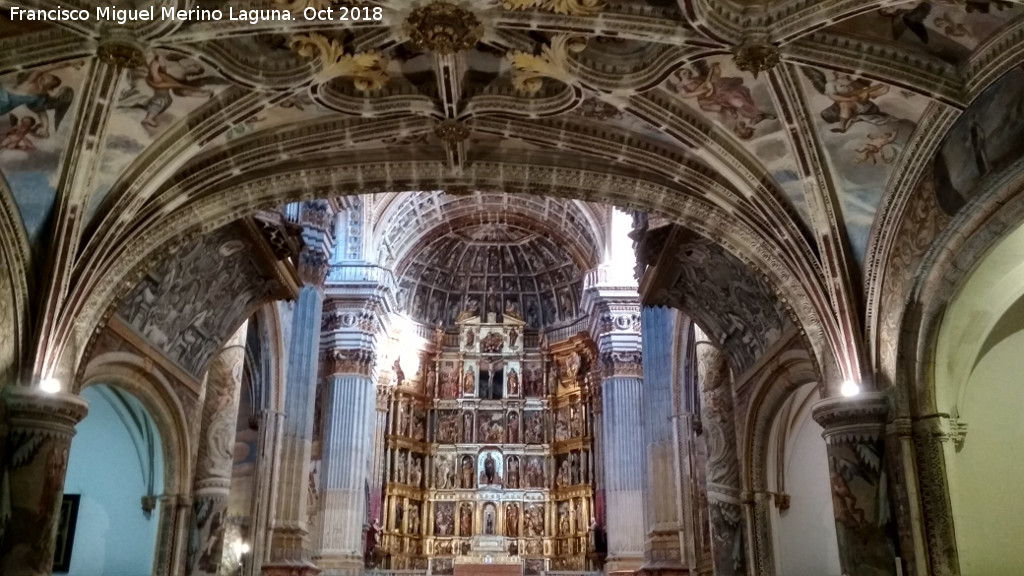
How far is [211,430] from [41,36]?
310 inches

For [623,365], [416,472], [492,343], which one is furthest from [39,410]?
[492,343]

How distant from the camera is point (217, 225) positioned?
1191 centimetres

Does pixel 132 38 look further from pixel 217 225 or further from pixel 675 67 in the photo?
pixel 675 67

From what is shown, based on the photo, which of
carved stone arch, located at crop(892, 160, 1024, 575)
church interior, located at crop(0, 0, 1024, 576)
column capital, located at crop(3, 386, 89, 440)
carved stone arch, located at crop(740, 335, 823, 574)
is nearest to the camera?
carved stone arch, located at crop(892, 160, 1024, 575)

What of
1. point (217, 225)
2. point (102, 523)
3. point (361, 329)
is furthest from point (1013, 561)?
point (361, 329)

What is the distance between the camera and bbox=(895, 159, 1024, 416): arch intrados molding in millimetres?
8523

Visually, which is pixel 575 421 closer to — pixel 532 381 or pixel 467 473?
pixel 532 381

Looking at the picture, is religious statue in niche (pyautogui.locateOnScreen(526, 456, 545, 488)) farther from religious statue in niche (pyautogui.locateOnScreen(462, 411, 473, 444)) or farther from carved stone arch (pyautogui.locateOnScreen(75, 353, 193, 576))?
carved stone arch (pyautogui.locateOnScreen(75, 353, 193, 576))

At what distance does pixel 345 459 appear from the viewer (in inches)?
904

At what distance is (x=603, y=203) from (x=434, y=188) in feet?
7.81

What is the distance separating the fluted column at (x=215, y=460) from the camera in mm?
14148

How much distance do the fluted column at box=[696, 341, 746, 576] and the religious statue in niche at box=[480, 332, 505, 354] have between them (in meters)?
15.0

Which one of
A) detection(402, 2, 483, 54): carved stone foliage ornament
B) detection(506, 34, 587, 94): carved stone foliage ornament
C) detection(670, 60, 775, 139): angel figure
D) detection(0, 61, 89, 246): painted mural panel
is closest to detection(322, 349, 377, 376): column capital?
detection(0, 61, 89, 246): painted mural panel

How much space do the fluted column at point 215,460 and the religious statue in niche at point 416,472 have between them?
1356 cm
